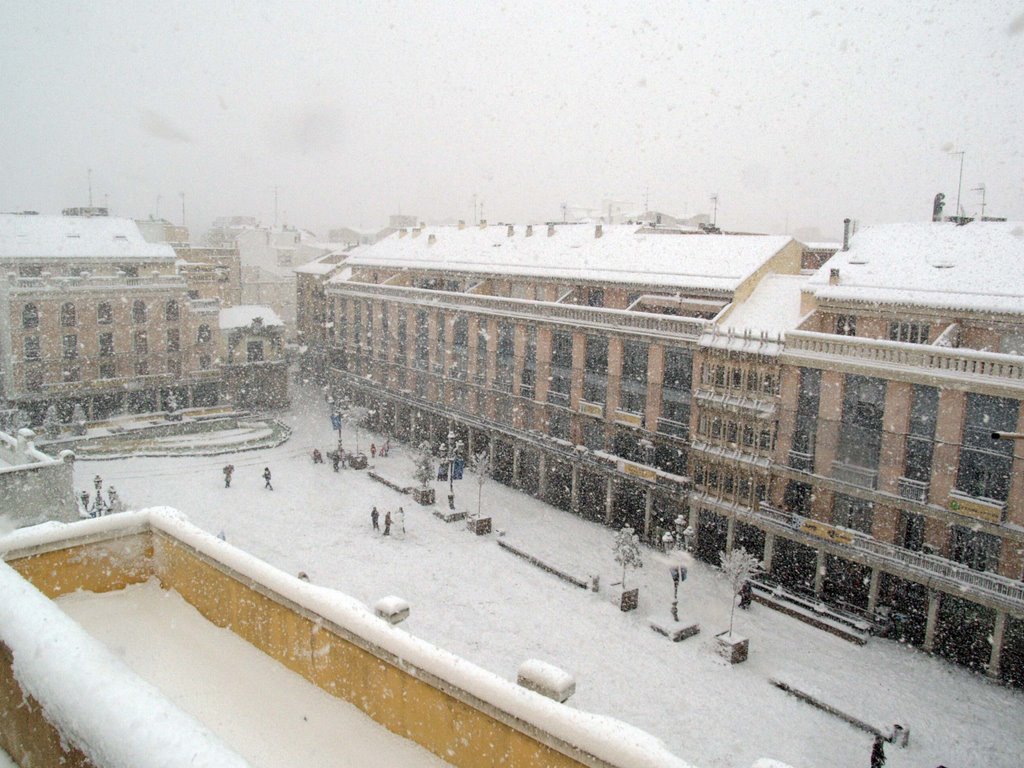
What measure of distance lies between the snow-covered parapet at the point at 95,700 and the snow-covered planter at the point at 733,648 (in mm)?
22786

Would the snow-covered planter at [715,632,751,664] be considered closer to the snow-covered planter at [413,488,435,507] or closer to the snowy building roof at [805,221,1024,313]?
the snowy building roof at [805,221,1024,313]

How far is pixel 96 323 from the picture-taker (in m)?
49.1

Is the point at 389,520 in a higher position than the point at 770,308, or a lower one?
lower

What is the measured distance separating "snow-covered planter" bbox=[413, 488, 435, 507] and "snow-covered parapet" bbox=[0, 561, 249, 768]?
33243 mm

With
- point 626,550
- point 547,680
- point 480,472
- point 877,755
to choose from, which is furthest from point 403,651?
point 480,472

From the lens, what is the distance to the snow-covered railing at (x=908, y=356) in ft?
77.9

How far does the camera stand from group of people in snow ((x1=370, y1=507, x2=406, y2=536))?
110 ft

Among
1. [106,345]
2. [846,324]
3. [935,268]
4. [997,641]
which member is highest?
[935,268]

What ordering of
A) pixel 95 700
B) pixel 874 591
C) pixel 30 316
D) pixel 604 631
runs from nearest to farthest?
pixel 95 700 → pixel 604 631 → pixel 874 591 → pixel 30 316

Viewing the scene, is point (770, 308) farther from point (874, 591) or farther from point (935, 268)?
point (874, 591)

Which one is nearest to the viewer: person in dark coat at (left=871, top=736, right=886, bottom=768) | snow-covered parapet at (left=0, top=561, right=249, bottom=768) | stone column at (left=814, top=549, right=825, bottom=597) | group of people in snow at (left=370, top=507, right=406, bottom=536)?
snow-covered parapet at (left=0, top=561, right=249, bottom=768)

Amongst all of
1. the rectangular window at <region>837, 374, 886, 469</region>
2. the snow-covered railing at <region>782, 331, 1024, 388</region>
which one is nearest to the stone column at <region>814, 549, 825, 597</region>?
the rectangular window at <region>837, 374, 886, 469</region>

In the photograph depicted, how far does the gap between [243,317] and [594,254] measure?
28.4 metres

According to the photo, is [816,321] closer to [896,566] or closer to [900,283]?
[900,283]
